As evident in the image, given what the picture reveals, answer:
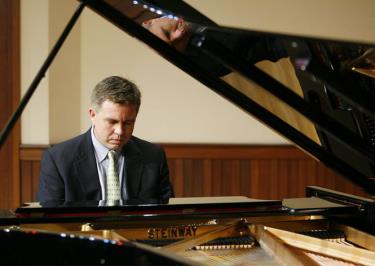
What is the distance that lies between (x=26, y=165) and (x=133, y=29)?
199 centimetres

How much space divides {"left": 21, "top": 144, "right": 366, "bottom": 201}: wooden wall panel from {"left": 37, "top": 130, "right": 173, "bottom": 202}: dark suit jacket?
1160 mm

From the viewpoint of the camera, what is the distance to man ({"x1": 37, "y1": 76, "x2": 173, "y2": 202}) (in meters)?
1.98

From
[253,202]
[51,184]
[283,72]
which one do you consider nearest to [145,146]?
[51,184]

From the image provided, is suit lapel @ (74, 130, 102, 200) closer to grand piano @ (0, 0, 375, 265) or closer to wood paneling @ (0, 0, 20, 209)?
grand piano @ (0, 0, 375, 265)

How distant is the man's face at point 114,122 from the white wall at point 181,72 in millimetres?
1250

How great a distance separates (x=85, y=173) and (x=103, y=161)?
10cm

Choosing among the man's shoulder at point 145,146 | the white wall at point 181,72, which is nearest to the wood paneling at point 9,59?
the white wall at point 181,72

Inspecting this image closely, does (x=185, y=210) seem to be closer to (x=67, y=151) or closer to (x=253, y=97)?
(x=253, y=97)

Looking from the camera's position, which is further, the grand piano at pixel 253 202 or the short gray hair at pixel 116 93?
the short gray hair at pixel 116 93

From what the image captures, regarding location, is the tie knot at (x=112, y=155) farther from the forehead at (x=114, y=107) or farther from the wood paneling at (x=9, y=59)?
the wood paneling at (x=9, y=59)

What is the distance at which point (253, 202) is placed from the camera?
1.74m

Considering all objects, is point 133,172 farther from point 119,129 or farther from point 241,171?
point 241,171

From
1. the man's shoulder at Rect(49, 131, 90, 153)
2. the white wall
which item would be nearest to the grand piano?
the man's shoulder at Rect(49, 131, 90, 153)

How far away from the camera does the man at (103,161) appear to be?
198 cm
